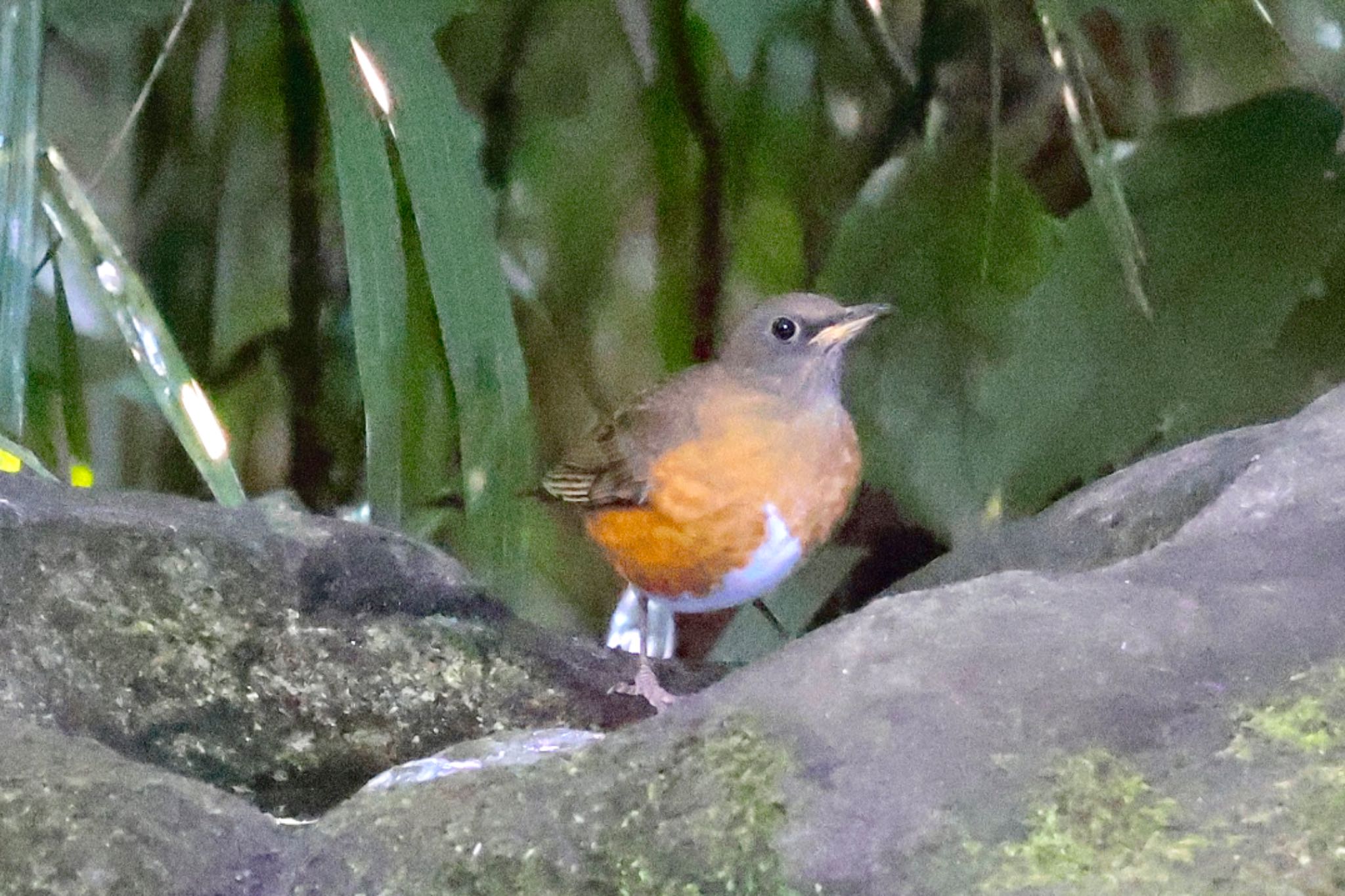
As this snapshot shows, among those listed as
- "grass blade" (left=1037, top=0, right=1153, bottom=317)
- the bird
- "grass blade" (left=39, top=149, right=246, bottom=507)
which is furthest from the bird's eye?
"grass blade" (left=39, top=149, right=246, bottom=507)

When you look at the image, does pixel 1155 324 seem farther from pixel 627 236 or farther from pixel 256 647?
pixel 256 647

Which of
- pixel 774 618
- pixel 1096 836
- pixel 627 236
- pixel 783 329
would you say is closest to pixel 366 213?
pixel 783 329

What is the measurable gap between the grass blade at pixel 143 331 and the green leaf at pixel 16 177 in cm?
8

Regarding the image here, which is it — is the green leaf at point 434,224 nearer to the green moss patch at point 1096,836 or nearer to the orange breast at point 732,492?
the orange breast at point 732,492

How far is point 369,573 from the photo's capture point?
1.32 m

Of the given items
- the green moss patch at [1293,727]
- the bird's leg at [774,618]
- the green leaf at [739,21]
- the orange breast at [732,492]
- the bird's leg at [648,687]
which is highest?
the green leaf at [739,21]

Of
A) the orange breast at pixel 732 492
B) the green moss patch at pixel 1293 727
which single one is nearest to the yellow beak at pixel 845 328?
the orange breast at pixel 732 492

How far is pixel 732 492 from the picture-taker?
1.42 meters

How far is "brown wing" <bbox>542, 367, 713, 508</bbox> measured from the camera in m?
1.48

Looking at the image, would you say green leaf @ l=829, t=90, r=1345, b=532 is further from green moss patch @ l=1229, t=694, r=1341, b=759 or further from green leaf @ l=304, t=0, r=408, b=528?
green moss patch @ l=1229, t=694, r=1341, b=759

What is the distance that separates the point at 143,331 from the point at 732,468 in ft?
2.52

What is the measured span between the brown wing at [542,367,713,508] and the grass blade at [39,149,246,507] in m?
0.41

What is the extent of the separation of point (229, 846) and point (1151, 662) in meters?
0.55

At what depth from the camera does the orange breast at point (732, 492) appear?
142cm
